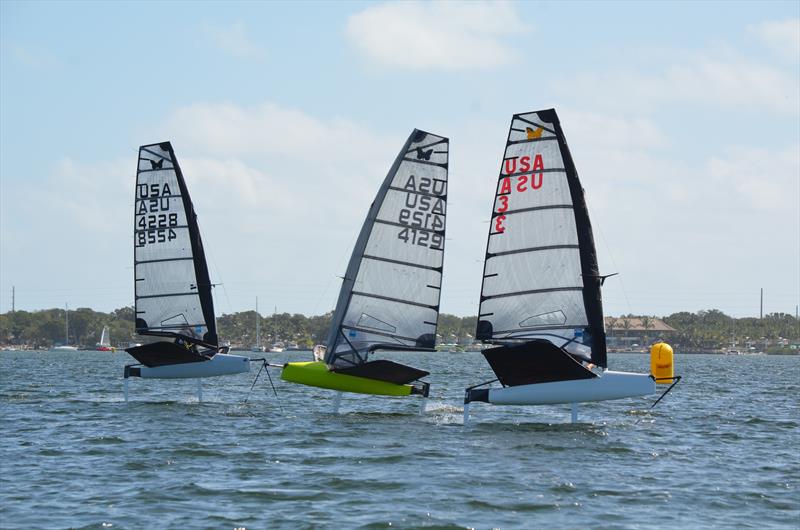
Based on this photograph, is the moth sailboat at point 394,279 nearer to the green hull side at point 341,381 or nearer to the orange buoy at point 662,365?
the green hull side at point 341,381

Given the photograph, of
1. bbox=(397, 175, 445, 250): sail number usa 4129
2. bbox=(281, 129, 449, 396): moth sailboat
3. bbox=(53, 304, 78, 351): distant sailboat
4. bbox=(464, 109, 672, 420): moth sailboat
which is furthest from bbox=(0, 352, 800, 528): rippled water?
bbox=(53, 304, 78, 351): distant sailboat

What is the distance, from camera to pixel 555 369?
2302cm

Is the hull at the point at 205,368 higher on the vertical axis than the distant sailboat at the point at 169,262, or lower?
lower

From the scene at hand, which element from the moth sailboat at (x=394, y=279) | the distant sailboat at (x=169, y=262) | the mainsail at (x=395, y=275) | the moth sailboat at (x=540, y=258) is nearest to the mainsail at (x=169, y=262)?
the distant sailboat at (x=169, y=262)

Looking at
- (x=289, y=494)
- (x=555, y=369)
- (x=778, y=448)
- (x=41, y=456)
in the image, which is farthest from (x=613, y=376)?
(x=41, y=456)

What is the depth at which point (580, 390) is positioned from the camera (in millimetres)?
23016

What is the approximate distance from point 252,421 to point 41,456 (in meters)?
6.63

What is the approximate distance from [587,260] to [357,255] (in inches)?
216

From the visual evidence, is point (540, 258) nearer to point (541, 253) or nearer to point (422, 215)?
point (541, 253)

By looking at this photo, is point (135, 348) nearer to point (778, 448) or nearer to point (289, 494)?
point (289, 494)

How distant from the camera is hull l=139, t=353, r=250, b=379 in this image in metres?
29.2

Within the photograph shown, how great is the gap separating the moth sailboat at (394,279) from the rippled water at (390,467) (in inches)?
66.8

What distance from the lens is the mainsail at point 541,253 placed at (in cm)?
2400

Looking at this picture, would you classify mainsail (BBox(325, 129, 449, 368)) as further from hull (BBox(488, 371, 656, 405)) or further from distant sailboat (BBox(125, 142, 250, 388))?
distant sailboat (BBox(125, 142, 250, 388))
